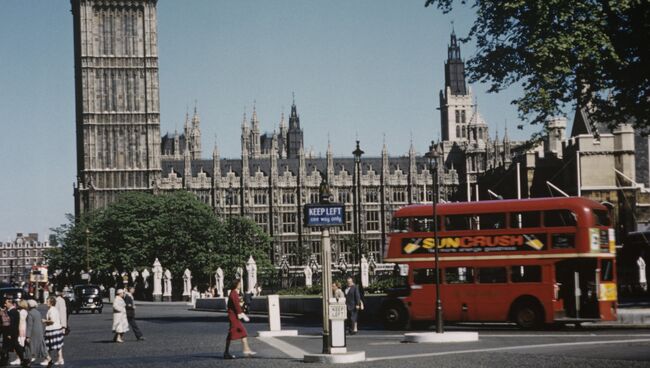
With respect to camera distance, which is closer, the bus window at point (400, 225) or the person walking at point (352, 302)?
the person walking at point (352, 302)

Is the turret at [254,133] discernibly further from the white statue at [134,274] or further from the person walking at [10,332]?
the person walking at [10,332]

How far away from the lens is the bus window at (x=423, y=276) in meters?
39.4

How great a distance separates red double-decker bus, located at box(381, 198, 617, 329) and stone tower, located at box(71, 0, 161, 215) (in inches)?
3874

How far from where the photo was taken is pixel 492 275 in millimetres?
38031

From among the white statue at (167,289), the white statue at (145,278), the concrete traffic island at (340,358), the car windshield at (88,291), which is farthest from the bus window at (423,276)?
the white statue at (145,278)

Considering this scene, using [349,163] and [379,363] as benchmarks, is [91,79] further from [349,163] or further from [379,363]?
[379,363]

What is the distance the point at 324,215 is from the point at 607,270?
1210 centimetres

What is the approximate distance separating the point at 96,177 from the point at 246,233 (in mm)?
20711

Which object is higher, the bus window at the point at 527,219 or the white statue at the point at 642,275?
the bus window at the point at 527,219

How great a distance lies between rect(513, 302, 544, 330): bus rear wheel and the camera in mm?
37344

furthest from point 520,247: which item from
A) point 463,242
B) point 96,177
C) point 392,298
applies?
point 96,177

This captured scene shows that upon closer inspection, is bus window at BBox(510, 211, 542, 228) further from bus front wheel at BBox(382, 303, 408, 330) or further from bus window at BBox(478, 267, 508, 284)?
bus front wheel at BBox(382, 303, 408, 330)

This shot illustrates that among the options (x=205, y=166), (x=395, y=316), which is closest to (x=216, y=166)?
(x=205, y=166)

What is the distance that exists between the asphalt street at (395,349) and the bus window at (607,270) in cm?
154
